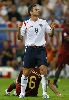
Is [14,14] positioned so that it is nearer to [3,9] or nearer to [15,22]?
[3,9]

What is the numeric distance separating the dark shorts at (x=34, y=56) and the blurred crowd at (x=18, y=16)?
8453 mm

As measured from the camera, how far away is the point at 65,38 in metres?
16.8

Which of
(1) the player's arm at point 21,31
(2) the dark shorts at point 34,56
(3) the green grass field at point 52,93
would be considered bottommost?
(3) the green grass field at point 52,93

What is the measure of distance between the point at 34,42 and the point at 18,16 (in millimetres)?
10643

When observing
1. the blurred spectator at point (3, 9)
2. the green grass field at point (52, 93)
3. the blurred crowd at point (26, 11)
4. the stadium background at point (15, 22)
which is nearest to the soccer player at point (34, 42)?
the green grass field at point (52, 93)

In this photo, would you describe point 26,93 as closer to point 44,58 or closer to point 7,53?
point 44,58

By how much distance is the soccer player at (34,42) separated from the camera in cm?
1219

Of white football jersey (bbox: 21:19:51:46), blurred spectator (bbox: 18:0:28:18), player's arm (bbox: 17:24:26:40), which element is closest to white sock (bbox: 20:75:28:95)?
white football jersey (bbox: 21:19:51:46)

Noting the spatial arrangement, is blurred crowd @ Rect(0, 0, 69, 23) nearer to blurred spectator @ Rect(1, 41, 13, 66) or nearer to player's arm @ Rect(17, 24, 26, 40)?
blurred spectator @ Rect(1, 41, 13, 66)

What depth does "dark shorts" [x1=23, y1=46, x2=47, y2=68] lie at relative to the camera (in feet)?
40.1

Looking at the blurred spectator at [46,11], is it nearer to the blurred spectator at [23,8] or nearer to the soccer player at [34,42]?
the blurred spectator at [23,8]

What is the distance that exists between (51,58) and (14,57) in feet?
4.78

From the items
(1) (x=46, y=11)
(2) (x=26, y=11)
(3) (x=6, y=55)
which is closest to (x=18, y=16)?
(2) (x=26, y=11)

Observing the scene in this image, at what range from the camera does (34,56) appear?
12297 mm
